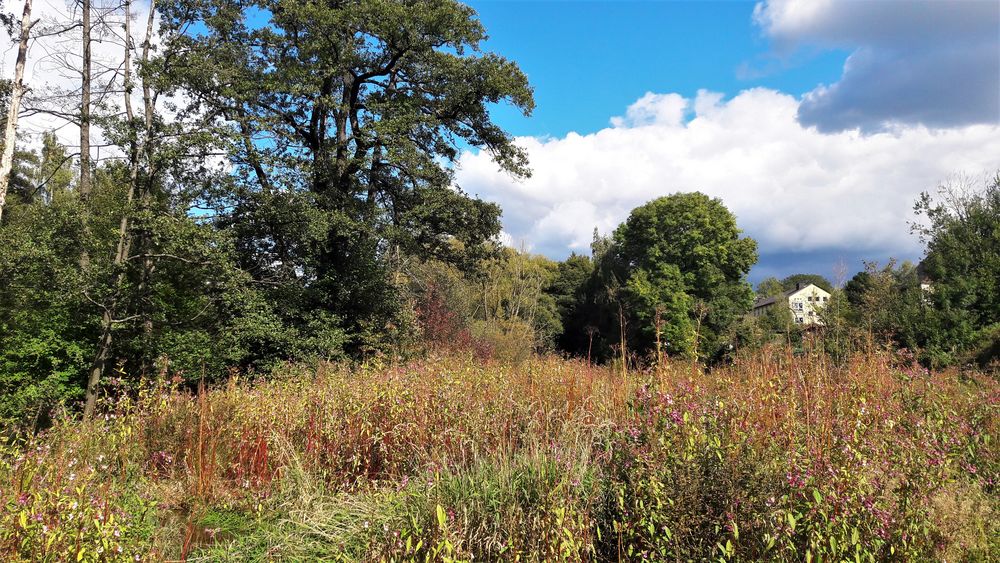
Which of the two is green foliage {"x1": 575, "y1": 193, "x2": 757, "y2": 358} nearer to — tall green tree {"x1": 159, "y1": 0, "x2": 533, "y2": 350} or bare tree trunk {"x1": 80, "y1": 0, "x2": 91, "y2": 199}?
tall green tree {"x1": 159, "y1": 0, "x2": 533, "y2": 350}

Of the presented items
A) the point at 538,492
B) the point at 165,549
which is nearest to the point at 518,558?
the point at 538,492

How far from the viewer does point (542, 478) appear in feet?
9.66

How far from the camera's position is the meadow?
2.58 m

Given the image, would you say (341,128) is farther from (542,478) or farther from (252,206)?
(542,478)

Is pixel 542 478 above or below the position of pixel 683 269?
below

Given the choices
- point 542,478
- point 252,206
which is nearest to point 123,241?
point 252,206

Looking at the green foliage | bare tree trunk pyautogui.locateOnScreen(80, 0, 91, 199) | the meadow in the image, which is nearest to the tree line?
bare tree trunk pyautogui.locateOnScreen(80, 0, 91, 199)

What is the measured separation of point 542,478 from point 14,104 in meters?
12.1

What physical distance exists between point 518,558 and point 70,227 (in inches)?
458

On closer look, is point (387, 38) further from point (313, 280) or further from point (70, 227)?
point (70, 227)

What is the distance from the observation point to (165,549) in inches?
132

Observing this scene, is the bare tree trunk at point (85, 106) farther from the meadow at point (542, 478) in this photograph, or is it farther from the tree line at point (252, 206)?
the meadow at point (542, 478)

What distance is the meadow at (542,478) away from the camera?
8.46ft

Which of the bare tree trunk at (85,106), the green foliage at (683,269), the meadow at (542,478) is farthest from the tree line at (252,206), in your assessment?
the green foliage at (683,269)
